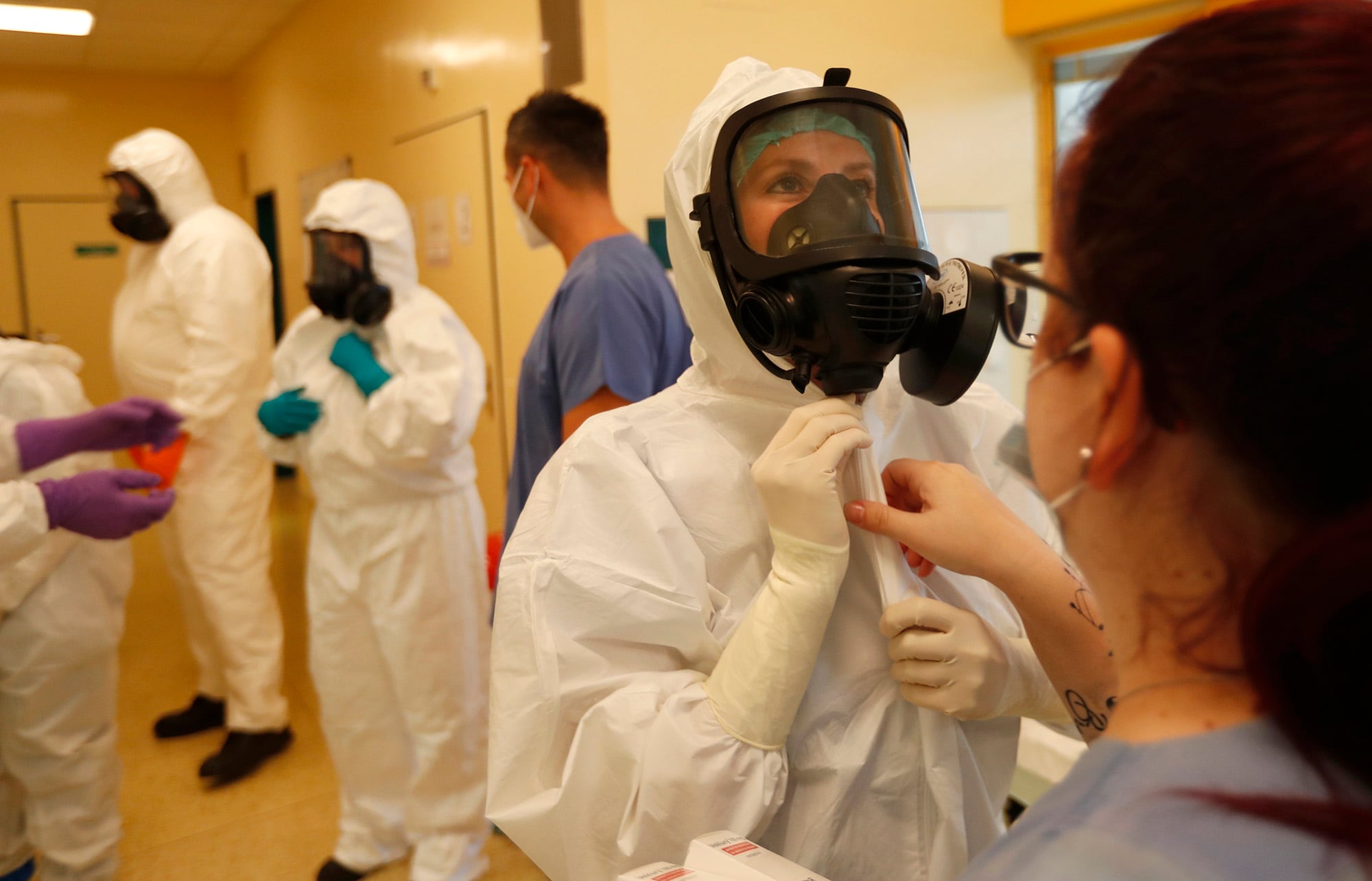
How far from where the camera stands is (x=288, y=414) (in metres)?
2.32

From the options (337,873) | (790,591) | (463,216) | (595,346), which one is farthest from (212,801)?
(790,591)

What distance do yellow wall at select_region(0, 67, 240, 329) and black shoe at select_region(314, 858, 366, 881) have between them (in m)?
3.88

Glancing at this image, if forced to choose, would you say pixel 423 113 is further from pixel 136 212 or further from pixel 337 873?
pixel 337 873

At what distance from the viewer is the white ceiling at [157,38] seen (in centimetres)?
450

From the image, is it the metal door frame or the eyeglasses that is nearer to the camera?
the eyeglasses

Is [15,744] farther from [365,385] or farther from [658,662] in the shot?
[658,662]

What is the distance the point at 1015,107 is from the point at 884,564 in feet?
10.5

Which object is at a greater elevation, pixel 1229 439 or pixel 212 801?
pixel 1229 439

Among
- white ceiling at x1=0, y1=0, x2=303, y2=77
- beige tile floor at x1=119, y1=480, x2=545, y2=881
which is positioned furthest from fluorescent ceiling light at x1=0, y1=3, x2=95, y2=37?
beige tile floor at x1=119, y1=480, x2=545, y2=881

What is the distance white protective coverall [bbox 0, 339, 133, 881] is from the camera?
2.06 m

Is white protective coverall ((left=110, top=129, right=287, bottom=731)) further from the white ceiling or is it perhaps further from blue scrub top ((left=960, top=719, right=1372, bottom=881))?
blue scrub top ((left=960, top=719, right=1372, bottom=881))

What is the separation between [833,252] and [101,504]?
1.73m

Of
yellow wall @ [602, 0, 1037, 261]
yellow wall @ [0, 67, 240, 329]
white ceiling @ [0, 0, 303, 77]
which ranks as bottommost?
yellow wall @ [602, 0, 1037, 261]

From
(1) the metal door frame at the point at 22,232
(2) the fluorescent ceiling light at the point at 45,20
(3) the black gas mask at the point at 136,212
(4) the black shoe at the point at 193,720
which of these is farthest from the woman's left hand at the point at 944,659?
(1) the metal door frame at the point at 22,232
